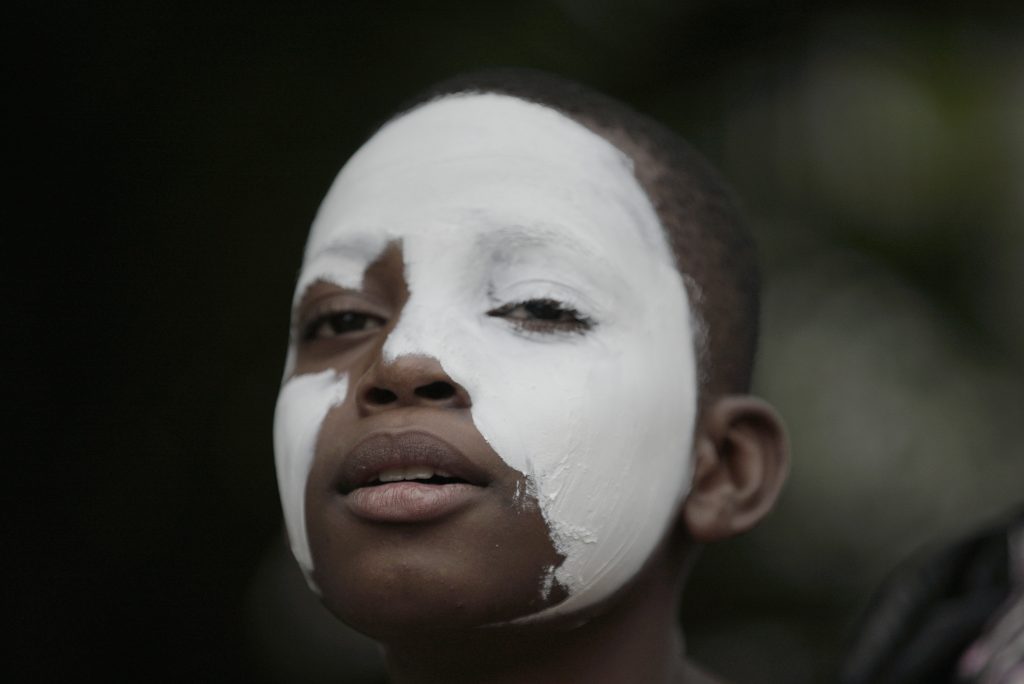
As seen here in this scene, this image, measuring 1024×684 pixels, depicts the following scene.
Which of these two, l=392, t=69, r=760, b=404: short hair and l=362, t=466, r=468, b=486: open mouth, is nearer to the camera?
l=362, t=466, r=468, b=486: open mouth

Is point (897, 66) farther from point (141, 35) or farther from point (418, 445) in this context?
point (418, 445)

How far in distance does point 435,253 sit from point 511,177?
20cm

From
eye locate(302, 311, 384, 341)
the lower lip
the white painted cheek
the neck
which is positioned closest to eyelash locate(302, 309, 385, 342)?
eye locate(302, 311, 384, 341)

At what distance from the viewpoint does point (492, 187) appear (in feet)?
7.49

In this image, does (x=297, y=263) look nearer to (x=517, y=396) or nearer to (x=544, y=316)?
(x=544, y=316)

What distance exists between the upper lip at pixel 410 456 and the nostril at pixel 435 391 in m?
0.07

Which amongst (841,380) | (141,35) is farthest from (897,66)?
(141,35)

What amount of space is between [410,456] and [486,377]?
0.58 feet

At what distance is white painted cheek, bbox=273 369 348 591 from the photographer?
227cm

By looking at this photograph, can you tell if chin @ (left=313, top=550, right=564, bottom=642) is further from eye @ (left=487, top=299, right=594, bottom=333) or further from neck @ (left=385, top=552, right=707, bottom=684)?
eye @ (left=487, top=299, right=594, bottom=333)

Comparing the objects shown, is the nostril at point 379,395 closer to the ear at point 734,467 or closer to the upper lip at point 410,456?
the upper lip at point 410,456

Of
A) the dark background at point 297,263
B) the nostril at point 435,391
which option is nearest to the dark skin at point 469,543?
the nostril at point 435,391

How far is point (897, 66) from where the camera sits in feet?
16.8

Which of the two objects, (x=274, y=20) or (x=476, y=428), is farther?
(x=274, y=20)
